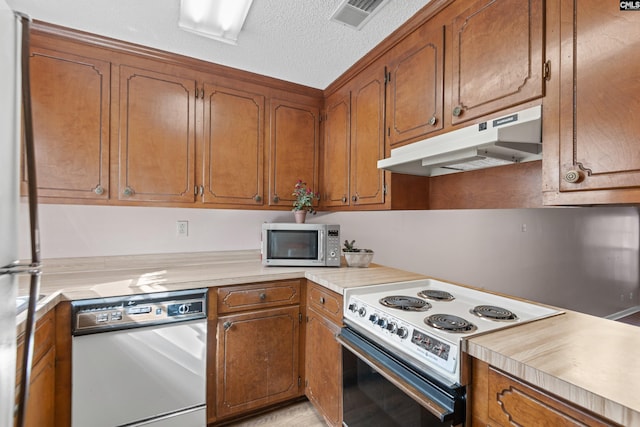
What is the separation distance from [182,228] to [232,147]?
727 millimetres

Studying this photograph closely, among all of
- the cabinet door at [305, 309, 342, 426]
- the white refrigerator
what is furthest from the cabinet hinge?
the white refrigerator

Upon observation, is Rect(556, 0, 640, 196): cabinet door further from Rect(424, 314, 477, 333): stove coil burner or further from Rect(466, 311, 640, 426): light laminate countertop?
Rect(424, 314, 477, 333): stove coil burner

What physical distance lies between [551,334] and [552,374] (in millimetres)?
310

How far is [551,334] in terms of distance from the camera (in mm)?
958

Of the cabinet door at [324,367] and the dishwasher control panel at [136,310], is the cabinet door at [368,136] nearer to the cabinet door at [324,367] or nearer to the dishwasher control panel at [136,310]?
the cabinet door at [324,367]

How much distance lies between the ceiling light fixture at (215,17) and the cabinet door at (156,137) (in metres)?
0.44

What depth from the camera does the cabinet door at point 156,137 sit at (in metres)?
1.84

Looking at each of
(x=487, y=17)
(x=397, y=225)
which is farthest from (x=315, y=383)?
(x=487, y=17)

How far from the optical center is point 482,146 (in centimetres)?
120

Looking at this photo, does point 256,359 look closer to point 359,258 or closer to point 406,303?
point 359,258

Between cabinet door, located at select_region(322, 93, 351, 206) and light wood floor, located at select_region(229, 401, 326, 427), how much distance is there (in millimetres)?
1420

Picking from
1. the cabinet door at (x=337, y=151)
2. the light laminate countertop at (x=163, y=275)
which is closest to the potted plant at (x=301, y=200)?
the cabinet door at (x=337, y=151)

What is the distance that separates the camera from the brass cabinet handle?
3.20 ft

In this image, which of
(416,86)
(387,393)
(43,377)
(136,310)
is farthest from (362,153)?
(43,377)
